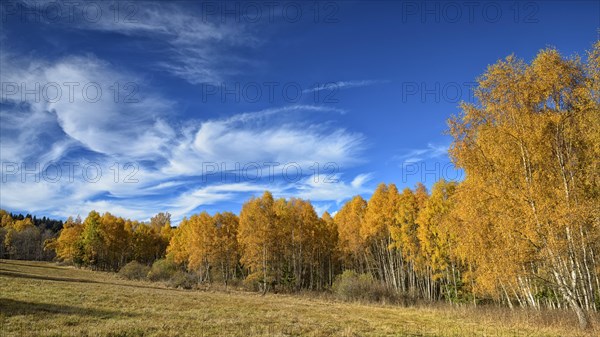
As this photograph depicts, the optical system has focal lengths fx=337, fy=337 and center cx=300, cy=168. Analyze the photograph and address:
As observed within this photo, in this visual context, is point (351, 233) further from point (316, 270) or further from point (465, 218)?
point (465, 218)

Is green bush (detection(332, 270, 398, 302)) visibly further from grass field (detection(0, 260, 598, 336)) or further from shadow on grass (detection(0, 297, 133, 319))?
shadow on grass (detection(0, 297, 133, 319))

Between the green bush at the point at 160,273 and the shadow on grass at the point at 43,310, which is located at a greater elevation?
the shadow on grass at the point at 43,310

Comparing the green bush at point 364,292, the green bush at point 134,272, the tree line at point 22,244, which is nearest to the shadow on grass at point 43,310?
the green bush at point 364,292

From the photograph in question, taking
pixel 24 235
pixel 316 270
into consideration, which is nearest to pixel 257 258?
pixel 316 270

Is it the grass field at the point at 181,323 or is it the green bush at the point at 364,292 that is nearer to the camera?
the grass field at the point at 181,323

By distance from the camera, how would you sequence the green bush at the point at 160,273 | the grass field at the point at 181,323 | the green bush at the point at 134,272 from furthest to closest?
the green bush at the point at 134,272 → the green bush at the point at 160,273 → the grass field at the point at 181,323

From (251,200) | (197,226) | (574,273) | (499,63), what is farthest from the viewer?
(197,226)

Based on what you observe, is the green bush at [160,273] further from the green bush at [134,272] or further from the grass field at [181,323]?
the grass field at [181,323]

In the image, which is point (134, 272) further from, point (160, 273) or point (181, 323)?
point (181, 323)

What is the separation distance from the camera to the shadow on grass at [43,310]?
47.8 ft

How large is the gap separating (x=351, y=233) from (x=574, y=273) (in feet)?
108

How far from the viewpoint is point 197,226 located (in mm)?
55625

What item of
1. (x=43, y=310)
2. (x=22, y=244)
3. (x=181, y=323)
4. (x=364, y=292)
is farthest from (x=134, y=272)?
(x=22, y=244)

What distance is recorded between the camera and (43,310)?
50.3 ft
